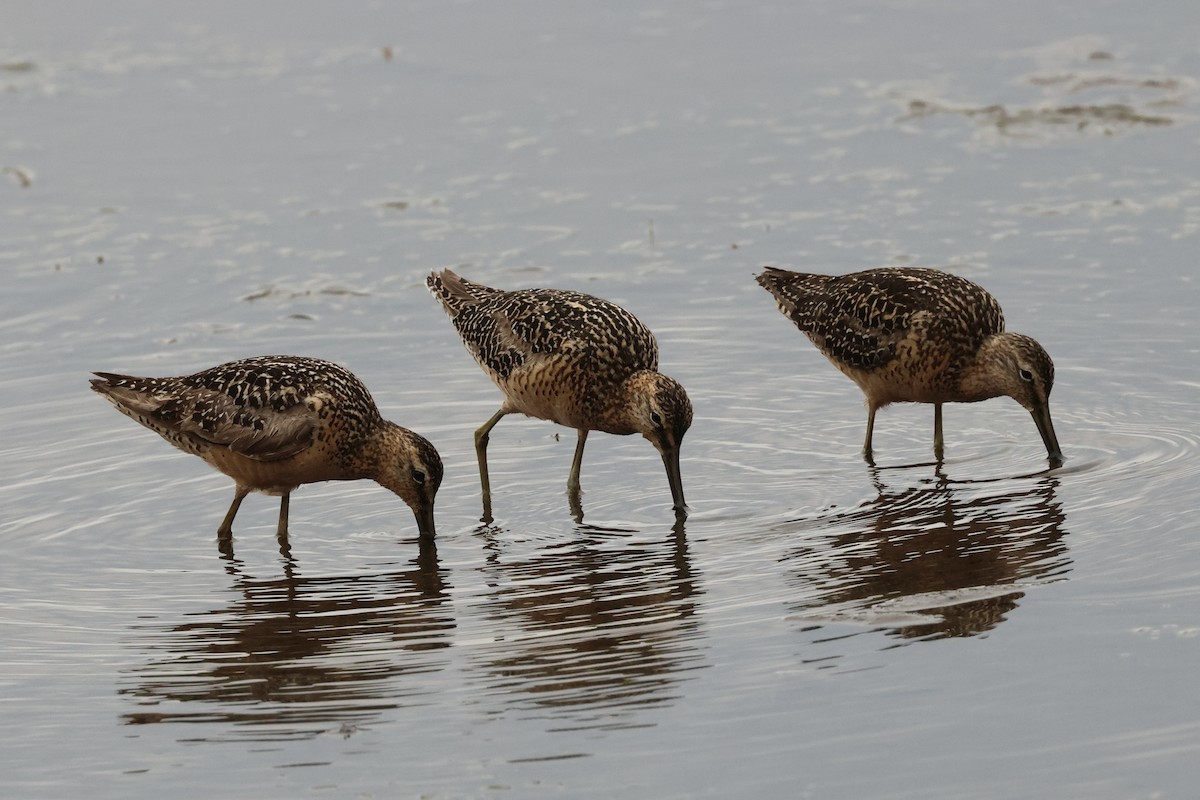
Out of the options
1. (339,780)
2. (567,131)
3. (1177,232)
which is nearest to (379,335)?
(567,131)

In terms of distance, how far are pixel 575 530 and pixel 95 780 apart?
287 centimetres

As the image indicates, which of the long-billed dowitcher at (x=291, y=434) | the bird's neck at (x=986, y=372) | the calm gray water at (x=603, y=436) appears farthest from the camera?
the bird's neck at (x=986, y=372)

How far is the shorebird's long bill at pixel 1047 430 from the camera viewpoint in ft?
27.7

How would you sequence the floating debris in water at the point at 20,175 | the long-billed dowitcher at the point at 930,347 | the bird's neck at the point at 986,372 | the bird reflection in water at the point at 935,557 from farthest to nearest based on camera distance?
the floating debris in water at the point at 20,175
the bird's neck at the point at 986,372
the long-billed dowitcher at the point at 930,347
the bird reflection in water at the point at 935,557

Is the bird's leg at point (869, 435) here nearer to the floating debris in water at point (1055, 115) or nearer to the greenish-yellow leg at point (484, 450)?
the greenish-yellow leg at point (484, 450)

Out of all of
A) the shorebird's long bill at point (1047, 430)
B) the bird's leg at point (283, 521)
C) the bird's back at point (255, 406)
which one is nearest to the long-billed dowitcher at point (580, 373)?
the bird's back at point (255, 406)

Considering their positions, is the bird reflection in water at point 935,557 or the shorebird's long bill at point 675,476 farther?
the shorebird's long bill at point 675,476

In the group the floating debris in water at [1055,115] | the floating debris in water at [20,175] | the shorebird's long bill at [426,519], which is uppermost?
the floating debris in water at [20,175]

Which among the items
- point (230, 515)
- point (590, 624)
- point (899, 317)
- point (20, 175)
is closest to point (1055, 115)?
point (899, 317)

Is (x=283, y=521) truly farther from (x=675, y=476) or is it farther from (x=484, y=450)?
(x=675, y=476)

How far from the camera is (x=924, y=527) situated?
775 centimetres

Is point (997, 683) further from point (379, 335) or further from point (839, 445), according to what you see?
point (379, 335)

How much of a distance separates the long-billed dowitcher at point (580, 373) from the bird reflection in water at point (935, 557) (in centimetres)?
88

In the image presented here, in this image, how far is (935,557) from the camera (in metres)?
7.34
